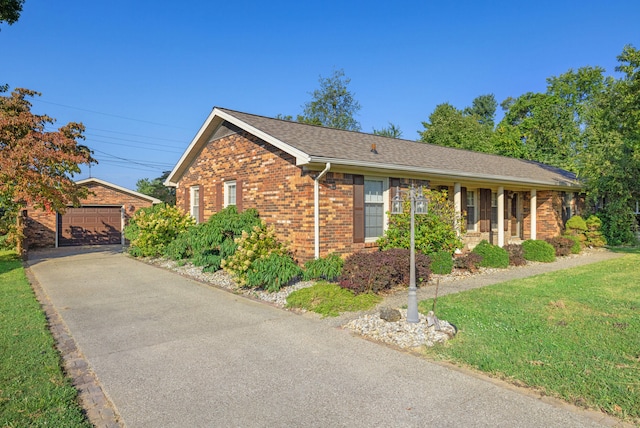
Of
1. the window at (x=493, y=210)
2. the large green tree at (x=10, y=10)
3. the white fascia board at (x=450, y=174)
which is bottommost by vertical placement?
the window at (x=493, y=210)

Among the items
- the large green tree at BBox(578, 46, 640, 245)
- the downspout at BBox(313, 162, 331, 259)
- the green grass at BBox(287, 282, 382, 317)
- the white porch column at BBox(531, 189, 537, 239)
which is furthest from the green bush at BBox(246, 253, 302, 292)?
the large green tree at BBox(578, 46, 640, 245)

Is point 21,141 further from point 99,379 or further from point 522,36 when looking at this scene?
point 522,36

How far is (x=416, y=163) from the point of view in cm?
1087

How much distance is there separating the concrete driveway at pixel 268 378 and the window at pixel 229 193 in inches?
227

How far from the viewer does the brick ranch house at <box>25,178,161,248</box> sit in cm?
1864

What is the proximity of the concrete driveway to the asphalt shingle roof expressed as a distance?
431 cm

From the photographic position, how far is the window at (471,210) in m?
14.3

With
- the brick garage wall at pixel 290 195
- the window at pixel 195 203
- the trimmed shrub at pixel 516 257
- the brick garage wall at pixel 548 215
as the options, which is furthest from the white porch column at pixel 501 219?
the window at pixel 195 203

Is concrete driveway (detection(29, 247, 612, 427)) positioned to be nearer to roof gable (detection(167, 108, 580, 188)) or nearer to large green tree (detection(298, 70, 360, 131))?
roof gable (detection(167, 108, 580, 188))

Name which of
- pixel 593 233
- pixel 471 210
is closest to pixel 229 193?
pixel 471 210

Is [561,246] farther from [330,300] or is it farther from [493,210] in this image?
[330,300]

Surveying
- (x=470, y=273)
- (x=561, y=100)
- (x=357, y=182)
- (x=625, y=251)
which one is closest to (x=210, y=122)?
(x=357, y=182)

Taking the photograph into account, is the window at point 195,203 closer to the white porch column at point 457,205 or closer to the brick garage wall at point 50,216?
the brick garage wall at point 50,216

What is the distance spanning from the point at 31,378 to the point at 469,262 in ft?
30.1
